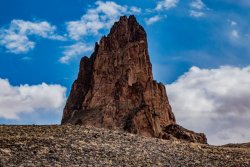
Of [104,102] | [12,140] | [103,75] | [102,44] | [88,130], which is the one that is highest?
[102,44]

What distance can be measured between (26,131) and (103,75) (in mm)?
134225

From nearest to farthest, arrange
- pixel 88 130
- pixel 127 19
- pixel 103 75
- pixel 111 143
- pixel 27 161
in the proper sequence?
pixel 27 161
pixel 111 143
pixel 88 130
pixel 103 75
pixel 127 19

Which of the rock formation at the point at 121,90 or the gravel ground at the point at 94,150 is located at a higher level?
the rock formation at the point at 121,90

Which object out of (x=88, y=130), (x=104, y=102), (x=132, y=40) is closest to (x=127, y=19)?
(x=132, y=40)

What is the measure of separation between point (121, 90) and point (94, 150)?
121724mm

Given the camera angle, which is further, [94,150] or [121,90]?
[121,90]

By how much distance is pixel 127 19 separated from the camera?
171000mm

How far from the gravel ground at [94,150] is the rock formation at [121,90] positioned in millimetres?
97440

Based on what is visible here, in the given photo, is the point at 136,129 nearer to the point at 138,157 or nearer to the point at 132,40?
the point at 132,40

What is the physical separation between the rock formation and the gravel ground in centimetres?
9744

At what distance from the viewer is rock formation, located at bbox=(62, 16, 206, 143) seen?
439ft

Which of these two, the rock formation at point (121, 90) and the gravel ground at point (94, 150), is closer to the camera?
the gravel ground at point (94, 150)

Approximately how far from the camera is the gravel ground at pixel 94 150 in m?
20.3

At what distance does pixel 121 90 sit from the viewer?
14412 centimetres
